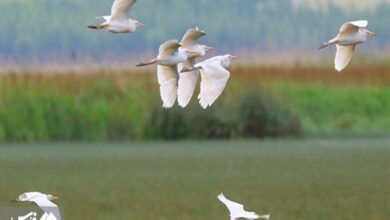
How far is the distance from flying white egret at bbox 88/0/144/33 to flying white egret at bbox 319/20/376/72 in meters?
0.89

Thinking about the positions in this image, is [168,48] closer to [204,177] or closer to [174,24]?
[204,177]

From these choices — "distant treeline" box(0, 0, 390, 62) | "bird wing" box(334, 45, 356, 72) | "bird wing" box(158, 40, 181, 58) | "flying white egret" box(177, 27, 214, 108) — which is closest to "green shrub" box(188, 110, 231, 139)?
"distant treeline" box(0, 0, 390, 62)

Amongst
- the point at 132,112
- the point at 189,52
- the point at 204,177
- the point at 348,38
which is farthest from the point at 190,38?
the point at 132,112

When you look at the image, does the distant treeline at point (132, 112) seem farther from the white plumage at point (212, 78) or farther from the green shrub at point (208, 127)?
the white plumage at point (212, 78)

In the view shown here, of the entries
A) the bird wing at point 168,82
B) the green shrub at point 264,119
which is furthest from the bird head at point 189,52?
the green shrub at point 264,119

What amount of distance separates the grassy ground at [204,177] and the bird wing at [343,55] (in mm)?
4461

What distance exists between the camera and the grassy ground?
500 inches

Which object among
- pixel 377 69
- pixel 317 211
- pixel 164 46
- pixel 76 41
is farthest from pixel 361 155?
pixel 76 41

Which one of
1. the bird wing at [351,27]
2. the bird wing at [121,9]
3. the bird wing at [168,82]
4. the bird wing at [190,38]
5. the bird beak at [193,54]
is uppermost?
the bird wing at [121,9]

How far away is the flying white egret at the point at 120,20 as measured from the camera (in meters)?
7.15

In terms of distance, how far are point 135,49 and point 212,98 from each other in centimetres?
2597

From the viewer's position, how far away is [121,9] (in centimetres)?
723

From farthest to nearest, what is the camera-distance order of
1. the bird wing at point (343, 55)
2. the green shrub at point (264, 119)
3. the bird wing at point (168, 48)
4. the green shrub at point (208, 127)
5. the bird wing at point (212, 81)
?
the green shrub at point (264, 119), the green shrub at point (208, 127), the bird wing at point (343, 55), the bird wing at point (168, 48), the bird wing at point (212, 81)

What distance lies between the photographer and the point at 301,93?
28.9 meters
